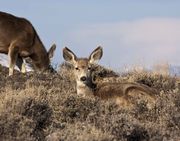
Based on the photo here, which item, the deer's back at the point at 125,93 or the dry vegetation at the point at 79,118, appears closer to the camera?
the dry vegetation at the point at 79,118

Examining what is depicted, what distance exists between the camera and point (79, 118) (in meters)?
11.3

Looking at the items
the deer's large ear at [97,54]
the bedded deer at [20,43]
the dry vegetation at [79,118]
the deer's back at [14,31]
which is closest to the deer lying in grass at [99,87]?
the deer's large ear at [97,54]

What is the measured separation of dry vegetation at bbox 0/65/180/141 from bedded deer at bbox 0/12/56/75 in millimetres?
5423

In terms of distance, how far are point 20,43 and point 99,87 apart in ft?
17.6

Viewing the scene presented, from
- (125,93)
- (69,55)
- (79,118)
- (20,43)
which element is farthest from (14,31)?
(79,118)

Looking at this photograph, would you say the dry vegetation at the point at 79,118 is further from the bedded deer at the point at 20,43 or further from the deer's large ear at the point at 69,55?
the bedded deer at the point at 20,43

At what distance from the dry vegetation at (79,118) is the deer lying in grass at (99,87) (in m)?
0.62

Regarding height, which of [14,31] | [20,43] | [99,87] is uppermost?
[14,31]

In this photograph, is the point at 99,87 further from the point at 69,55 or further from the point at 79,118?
the point at 79,118

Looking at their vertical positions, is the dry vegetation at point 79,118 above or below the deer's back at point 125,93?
below

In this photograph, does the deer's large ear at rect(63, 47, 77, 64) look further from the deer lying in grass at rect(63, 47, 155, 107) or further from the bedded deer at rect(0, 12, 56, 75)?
the bedded deer at rect(0, 12, 56, 75)

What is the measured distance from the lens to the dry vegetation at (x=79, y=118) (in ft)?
31.6

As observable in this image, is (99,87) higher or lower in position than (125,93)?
higher

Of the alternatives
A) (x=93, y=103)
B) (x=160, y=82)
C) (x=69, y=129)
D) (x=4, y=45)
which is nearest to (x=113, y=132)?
(x=69, y=129)
